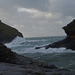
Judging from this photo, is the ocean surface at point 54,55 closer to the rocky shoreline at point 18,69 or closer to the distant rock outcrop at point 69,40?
the distant rock outcrop at point 69,40

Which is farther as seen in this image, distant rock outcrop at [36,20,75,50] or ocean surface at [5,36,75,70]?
distant rock outcrop at [36,20,75,50]

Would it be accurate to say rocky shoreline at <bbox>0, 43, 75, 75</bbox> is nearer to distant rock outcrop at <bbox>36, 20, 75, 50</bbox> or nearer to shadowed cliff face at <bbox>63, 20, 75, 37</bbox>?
distant rock outcrop at <bbox>36, 20, 75, 50</bbox>

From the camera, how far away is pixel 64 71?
13172 mm

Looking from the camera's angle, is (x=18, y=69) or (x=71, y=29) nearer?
(x=18, y=69)

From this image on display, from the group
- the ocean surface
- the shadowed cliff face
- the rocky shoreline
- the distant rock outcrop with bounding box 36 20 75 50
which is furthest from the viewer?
the shadowed cliff face

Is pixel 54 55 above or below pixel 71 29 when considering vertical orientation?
below

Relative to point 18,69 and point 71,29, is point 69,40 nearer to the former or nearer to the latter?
point 71,29

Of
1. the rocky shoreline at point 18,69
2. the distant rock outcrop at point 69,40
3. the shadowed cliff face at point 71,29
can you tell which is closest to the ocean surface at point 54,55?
the distant rock outcrop at point 69,40

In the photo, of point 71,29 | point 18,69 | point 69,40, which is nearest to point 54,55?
point 69,40

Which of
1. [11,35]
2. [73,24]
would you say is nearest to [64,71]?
[73,24]

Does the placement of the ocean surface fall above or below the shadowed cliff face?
below

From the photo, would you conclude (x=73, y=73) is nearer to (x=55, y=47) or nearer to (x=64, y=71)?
(x=64, y=71)

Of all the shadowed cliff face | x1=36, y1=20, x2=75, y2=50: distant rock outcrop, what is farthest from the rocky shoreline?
the shadowed cliff face

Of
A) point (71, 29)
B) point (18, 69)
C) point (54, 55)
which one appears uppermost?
point (71, 29)
